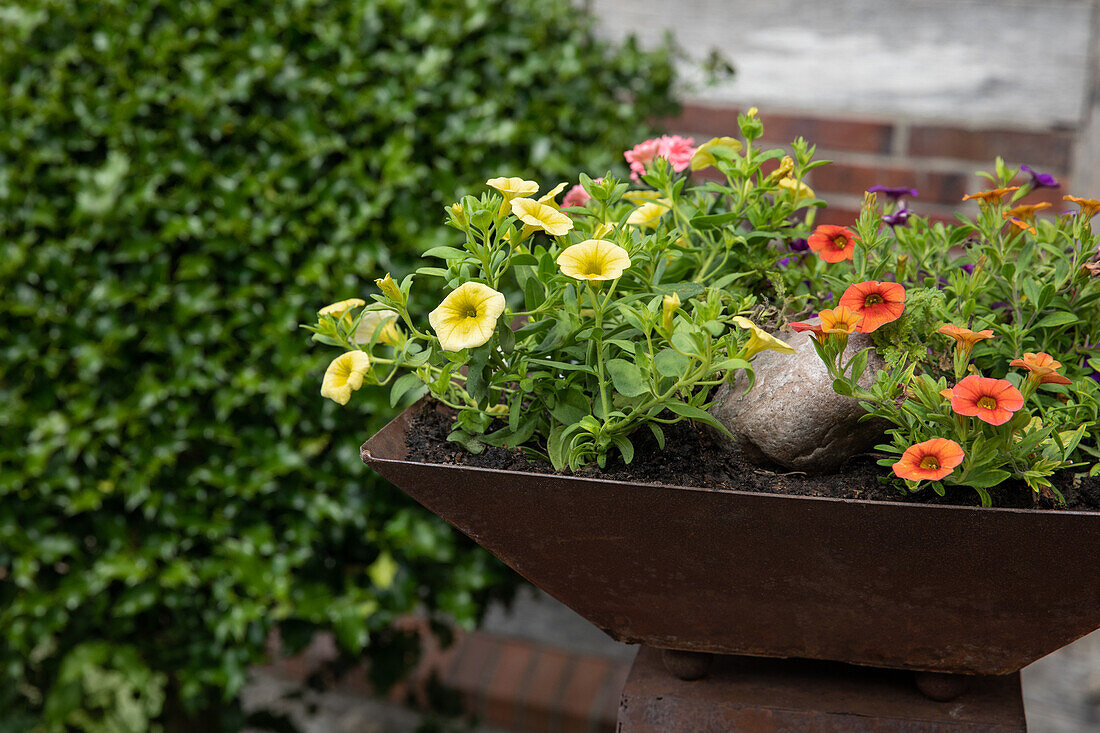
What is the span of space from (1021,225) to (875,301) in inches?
10.0

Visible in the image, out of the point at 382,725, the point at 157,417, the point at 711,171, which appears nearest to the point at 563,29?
the point at 711,171

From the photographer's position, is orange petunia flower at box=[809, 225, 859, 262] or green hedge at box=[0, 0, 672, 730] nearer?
orange petunia flower at box=[809, 225, 859, 262]

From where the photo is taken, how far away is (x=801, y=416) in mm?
834

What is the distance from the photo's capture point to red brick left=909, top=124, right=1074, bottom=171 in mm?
1963

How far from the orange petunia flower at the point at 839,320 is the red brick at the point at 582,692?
1907 mm

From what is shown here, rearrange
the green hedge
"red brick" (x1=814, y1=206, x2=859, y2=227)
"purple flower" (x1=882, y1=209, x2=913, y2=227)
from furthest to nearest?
"red brick" (x1=814, y1=206, x2=859, y2=227)
the green hedge
"purple flower" (x1=882, y1=209, x2=913, y2=227)

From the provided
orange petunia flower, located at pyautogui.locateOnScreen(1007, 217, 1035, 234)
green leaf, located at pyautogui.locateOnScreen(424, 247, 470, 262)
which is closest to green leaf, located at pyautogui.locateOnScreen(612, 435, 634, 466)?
green leaf, located at pyautogui.locateOnScreen(424, 247, 470, 262)

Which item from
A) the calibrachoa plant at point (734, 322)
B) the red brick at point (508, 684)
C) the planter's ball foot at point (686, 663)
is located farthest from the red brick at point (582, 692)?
the calibrachoa plant at point (734, 322)

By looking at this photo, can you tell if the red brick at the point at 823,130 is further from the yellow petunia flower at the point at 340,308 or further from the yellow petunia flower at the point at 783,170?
the yellow petunia flower at the point at 340,308

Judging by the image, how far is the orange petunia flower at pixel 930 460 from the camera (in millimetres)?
721

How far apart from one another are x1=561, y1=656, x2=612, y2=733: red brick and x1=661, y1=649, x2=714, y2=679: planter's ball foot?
5.12 feet

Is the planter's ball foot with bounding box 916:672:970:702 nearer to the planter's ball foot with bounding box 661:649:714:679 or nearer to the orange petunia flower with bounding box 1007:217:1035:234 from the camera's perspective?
the planter's ball foot with bounding box 661:649:714:679

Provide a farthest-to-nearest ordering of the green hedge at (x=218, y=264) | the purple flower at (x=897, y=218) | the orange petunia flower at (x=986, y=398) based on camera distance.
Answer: the green hedge at (x=218, y=264) → the purple flower at (x=897, y=218) → the orange petunia flower at (x=986, y=398)

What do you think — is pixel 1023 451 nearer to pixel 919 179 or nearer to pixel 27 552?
pixel 919 179
